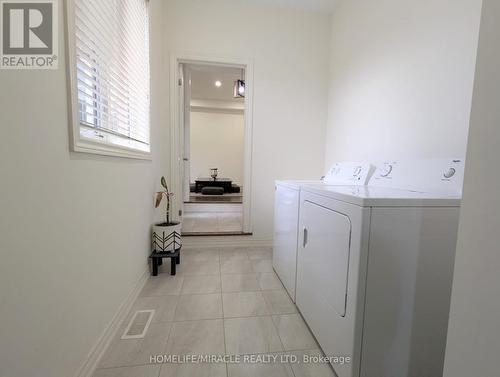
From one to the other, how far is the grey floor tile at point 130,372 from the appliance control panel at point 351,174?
171cm

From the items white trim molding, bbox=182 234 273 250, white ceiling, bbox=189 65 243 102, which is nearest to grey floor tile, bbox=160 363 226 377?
white trim molding, bbox=182 234 273 250

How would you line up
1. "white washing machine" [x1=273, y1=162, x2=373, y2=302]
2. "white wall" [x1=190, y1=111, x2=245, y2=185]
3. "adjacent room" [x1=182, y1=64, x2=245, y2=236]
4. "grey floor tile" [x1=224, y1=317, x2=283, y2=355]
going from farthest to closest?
"white wall" [x1=190, y1=111, x2=245, y2=185]
"adjacent room" [x1=182, y1=64, x2=245, y2=236]
"white washing machine" [x1=273, y1=162, x2=373, y2=302]
"grey floor tile" [x1=224, y1=317, x2=283, y2=355]

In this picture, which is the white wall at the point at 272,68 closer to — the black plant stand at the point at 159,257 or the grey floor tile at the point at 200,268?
the grey floor tile at the point at 200,268

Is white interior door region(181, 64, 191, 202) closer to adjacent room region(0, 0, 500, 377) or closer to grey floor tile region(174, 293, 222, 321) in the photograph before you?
adjacent room region(0, 0, 500, 377)

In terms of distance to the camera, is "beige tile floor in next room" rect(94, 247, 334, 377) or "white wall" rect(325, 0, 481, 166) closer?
"beige tile floor in next room" rect(94, 247, 334, 377)

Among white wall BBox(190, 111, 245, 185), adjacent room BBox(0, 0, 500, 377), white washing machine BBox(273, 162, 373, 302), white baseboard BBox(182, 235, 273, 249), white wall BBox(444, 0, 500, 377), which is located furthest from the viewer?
white wall BBox(190, 111, 245, 185)

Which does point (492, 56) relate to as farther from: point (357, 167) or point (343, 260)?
point (357, 167)

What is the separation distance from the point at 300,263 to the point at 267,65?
2.26 meters

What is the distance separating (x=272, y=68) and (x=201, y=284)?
2.43m

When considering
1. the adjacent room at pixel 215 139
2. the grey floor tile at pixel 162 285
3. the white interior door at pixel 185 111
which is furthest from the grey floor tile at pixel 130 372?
the adjacent room at pixel 215 139

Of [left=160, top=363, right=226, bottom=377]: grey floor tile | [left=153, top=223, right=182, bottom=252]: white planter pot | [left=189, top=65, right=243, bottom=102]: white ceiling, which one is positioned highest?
[left=189, top=65, right=243, bottom=102]: white ceiling

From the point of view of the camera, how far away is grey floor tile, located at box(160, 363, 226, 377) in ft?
3.59

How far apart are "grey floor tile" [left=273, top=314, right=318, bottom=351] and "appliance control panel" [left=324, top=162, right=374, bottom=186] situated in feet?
3.58

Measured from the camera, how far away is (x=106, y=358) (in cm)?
117
